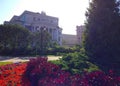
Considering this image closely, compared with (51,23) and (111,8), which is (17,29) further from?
(111,8)

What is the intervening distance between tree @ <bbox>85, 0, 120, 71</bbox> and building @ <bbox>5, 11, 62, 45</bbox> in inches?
1930

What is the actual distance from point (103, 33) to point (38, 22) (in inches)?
2064

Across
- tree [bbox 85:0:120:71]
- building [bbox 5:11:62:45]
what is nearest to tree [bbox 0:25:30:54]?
building [bbox 5:11:62:45]

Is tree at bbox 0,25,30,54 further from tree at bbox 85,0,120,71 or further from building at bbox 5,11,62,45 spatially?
tree at bbox 85,0,120,71

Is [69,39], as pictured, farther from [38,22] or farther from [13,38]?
[13,38]

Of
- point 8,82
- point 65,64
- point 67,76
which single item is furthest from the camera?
point 65,64

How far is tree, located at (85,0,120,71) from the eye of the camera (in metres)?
14.6

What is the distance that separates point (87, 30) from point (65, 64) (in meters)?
5.19

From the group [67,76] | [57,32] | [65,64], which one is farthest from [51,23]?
[67,76]

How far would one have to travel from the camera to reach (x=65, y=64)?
11.5 meters

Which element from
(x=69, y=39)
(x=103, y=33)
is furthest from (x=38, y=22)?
(x=103, y=33)

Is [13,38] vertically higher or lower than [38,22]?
lower

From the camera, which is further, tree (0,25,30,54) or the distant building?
the distant building

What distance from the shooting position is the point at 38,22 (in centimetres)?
6619
